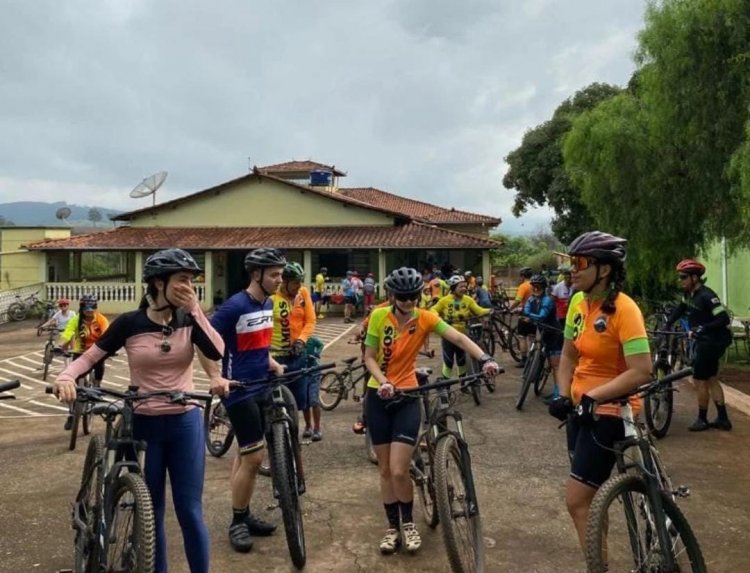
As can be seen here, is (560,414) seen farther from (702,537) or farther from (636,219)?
(636,219)

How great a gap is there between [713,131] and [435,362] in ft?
21.1

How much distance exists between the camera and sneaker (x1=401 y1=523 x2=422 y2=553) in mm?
4043

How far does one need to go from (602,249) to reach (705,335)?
4.56m

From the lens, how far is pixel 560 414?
3.34 m

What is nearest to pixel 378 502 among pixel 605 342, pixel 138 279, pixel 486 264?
pixel 605 342

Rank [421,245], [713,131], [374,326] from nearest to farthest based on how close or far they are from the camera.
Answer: [374,326], [713,131], [421,245]

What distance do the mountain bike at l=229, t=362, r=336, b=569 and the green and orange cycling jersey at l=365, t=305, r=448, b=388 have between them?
41 cm

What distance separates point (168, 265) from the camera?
3.31m

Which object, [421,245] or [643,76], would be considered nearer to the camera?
[643,76]

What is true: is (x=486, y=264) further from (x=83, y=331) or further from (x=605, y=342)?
(x=605, y=342)

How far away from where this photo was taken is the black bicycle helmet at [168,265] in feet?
10.8

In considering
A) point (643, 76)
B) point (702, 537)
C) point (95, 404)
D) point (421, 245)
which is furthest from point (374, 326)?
point (421, 245)

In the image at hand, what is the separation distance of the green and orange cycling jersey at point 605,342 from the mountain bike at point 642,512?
16 centimetres

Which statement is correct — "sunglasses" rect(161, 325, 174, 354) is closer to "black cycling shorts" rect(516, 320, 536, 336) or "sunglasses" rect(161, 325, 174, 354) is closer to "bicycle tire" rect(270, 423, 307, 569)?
"bicycle tire" rect(270, 423, 307, 569)
